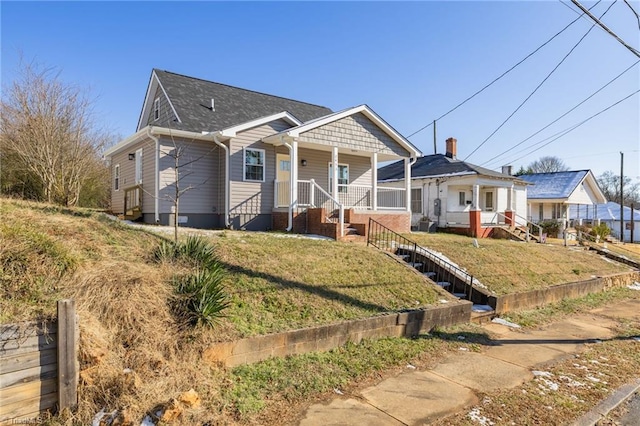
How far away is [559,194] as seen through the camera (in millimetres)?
28359

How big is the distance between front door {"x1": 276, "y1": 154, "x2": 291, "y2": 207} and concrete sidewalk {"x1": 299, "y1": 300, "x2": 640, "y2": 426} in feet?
26.5

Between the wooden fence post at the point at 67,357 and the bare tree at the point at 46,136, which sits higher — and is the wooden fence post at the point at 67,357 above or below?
below

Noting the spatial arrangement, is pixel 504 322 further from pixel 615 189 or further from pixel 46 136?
pixel 615 189

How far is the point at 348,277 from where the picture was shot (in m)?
7.00

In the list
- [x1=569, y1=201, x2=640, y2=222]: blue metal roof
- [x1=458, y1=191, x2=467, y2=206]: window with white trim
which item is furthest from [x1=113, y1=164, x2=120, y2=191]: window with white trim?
[x1=569, y1=201, x2=640, y2=222]: blue metal roof

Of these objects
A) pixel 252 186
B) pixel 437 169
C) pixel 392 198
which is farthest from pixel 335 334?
pixel 437 169

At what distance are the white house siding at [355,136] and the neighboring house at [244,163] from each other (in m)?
0.04

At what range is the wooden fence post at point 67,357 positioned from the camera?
10.5ft

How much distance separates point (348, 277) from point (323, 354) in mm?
2309

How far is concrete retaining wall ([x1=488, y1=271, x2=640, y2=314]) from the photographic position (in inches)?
303

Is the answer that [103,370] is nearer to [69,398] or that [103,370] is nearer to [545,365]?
[69,398]

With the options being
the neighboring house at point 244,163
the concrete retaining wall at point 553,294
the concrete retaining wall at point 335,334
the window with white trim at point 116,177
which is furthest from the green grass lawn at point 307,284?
the window with white trim at point 116,177

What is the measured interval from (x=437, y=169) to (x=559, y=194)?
13.6 meters

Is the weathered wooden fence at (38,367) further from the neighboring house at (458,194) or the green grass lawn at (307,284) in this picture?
the neighboring house at (458,194)
